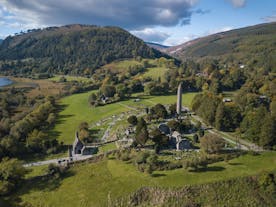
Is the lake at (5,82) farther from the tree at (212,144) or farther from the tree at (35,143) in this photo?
the tree at (212,144)

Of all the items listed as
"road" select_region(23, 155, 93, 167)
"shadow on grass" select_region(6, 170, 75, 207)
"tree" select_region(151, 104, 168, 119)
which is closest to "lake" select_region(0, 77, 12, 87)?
"tree" select_region(151, 104, 168, 119)

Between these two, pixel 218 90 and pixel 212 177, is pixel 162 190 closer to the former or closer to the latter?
pixel 212 177

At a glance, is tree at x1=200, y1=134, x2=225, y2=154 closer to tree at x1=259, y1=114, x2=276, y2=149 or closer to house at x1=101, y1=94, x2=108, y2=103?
tree at x1=259, y1=114, x2=276, y2=149

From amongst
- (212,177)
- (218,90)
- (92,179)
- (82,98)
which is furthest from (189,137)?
(82,98)

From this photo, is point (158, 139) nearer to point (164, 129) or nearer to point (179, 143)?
point (179, 143)

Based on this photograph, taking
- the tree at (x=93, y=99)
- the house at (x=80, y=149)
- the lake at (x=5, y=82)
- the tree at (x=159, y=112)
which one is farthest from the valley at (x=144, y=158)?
the lake at (x=5, y=82)

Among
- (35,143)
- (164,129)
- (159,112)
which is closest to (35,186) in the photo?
(35,143)
